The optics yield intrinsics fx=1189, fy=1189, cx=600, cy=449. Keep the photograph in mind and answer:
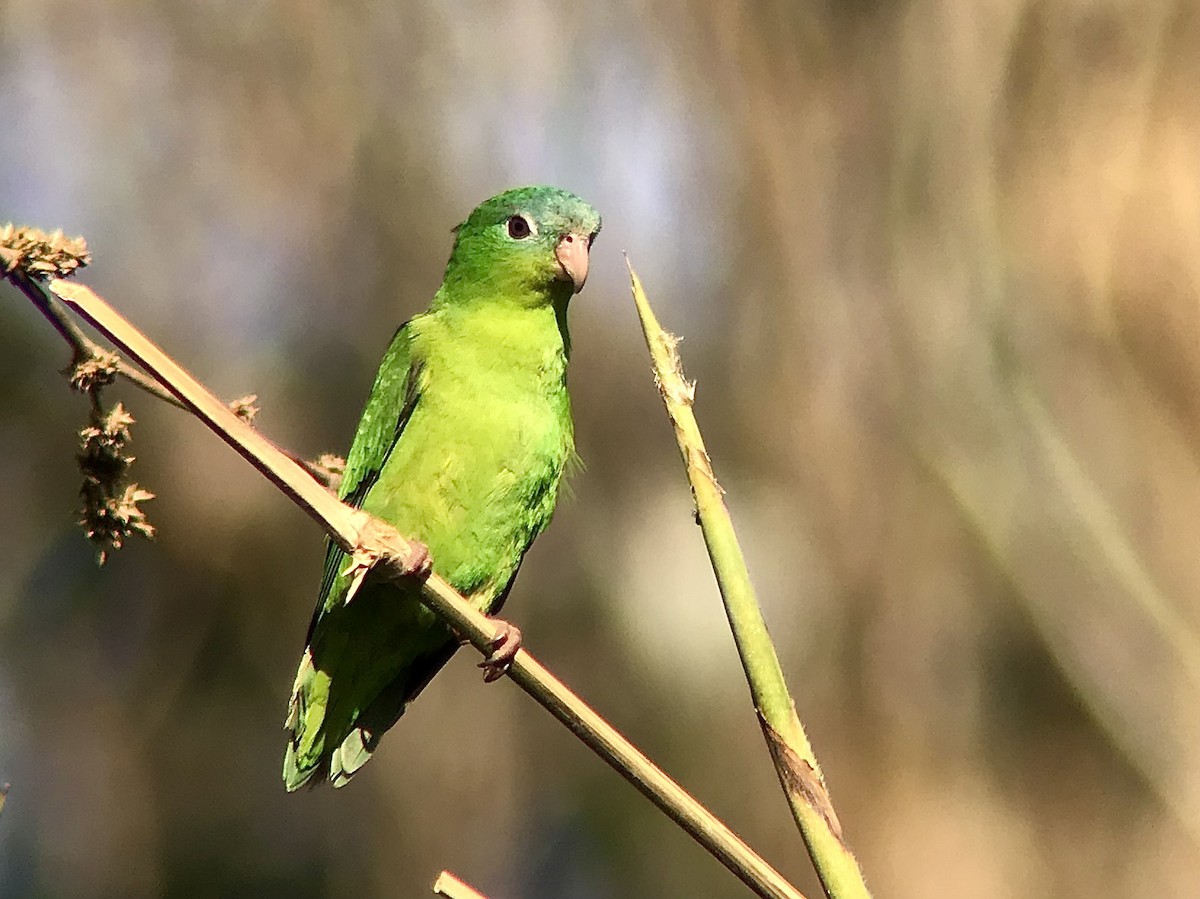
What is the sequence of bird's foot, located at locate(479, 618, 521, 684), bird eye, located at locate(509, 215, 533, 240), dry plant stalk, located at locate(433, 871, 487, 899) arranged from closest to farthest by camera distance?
dry plant stalk, located at locate(433, 871, 487, 899) < bird's foot, located at locate(479, 618, 521, 684) < bird eye, located at locate(509, 215, 533, 240)

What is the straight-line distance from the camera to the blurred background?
4.66 m

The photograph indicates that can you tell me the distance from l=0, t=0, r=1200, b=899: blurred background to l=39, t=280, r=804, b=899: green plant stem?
3627 mm

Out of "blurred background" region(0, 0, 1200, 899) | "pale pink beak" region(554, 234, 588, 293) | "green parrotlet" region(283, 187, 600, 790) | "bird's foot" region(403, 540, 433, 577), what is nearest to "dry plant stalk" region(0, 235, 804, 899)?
"bird's foot" region(403, 540, 433, 577)

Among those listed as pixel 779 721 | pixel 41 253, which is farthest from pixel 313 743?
pixel 779 721

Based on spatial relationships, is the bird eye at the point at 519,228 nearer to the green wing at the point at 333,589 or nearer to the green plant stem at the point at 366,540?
the green wing at the point at 333,589

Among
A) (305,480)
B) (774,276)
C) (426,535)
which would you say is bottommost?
(305,480)

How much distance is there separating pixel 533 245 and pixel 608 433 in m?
3.03

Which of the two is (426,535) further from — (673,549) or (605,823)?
(605,823)

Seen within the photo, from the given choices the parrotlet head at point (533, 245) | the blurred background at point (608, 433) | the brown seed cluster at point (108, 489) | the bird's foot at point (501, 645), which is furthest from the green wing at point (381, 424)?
the blurred background at point (608, 433)

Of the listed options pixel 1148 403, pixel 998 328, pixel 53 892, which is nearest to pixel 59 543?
pixel 53 892

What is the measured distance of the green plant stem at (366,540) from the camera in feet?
3.40

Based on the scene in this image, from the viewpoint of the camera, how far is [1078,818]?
14.9 ft

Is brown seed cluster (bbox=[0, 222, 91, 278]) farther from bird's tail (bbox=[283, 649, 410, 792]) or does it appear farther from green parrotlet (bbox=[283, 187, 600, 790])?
bird's tail (bbox=[283, 649, 410, 792])

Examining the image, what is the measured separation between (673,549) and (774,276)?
4.39 ft
